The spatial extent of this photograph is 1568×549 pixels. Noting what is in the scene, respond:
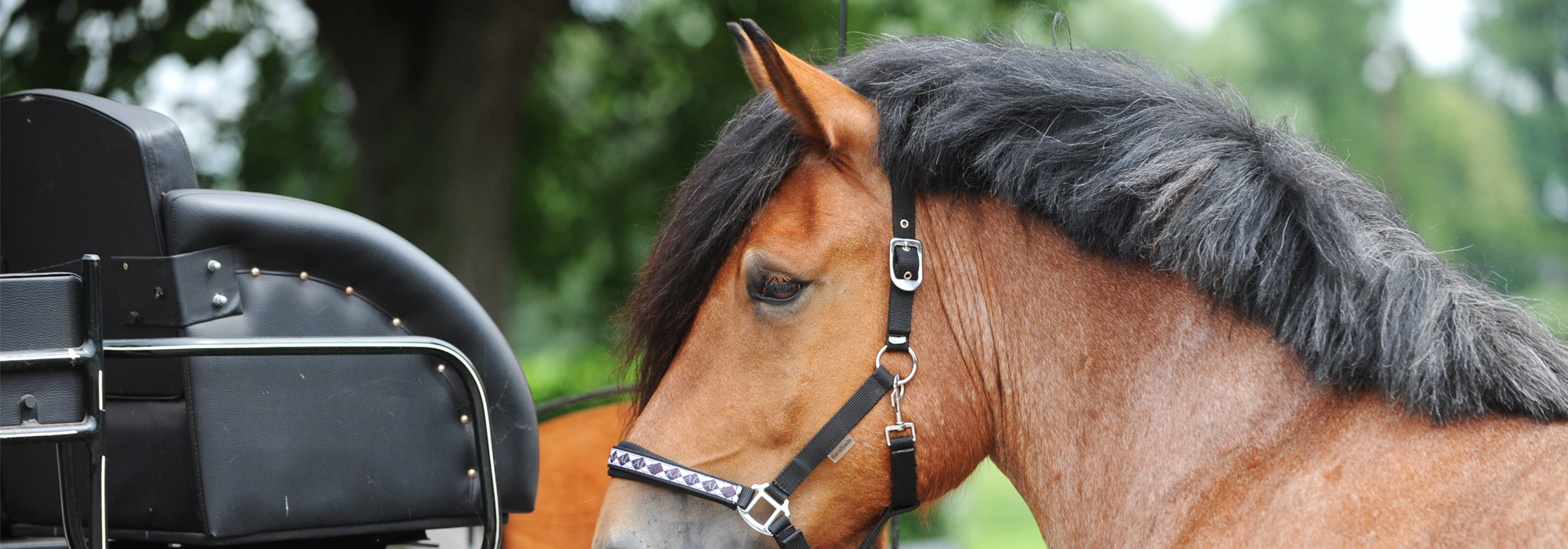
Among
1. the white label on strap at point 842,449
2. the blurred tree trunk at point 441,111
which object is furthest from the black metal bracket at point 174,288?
the blurred tree trunk at point 441,111

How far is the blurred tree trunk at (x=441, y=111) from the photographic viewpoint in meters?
7.26

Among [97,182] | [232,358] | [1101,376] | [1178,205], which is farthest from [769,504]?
[97,182]

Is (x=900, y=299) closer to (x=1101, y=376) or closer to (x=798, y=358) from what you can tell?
(x=798, y=358)

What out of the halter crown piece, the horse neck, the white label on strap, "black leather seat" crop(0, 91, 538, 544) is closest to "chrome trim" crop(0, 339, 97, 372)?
"black leather seat" crop(0, 91, 538, 544)

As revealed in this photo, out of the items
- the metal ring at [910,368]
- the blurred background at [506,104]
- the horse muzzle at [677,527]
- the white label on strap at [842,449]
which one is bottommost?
the blurred background at [506,104]

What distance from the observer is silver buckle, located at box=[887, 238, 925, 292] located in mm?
1789

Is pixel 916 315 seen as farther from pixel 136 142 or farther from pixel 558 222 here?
pixel 558 222

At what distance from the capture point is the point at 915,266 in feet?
5.90

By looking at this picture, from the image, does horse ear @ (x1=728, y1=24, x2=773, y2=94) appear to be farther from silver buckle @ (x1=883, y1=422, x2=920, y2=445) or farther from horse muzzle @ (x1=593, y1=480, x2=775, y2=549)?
horse muzzle @ (x1=593, y1=480, x2=775, y2=549)

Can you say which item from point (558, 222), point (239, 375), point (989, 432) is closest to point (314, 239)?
point (239, 375)

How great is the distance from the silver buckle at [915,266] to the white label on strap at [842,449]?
28 cm

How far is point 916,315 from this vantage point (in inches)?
71.4

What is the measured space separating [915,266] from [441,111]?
20.6 ft

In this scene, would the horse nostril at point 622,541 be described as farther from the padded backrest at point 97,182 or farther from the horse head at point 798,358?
the padded backrest at point 97,182
